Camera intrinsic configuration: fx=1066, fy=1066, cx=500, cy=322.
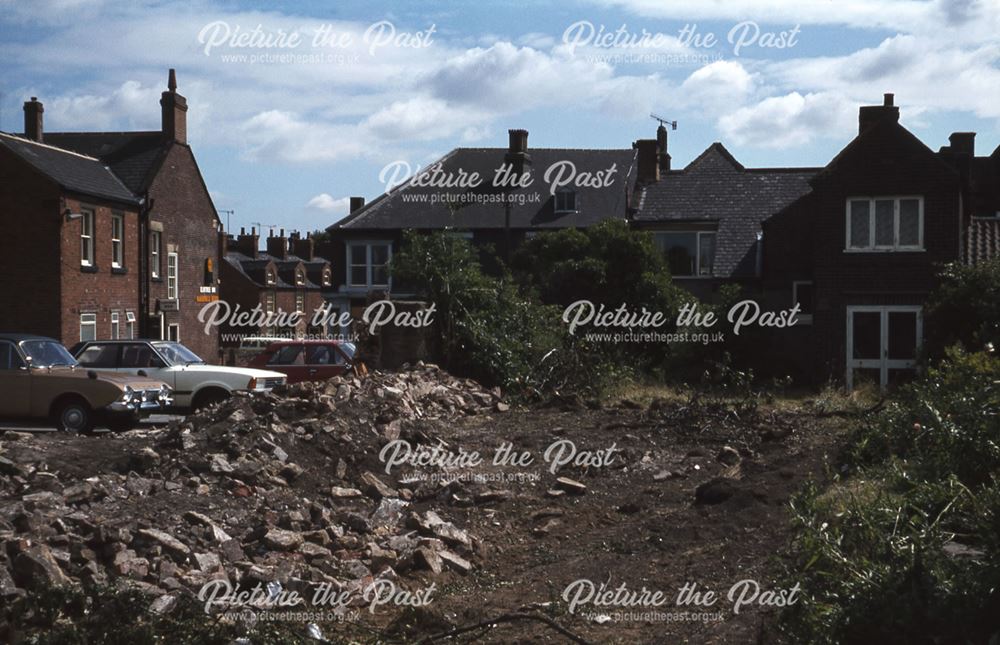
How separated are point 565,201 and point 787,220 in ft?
43.4

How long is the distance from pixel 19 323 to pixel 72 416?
14435 mm

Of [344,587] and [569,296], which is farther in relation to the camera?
[569,296]

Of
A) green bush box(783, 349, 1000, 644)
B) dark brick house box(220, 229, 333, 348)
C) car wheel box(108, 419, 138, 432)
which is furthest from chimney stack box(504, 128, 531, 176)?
green bush box(783, 349, 1000, 644)

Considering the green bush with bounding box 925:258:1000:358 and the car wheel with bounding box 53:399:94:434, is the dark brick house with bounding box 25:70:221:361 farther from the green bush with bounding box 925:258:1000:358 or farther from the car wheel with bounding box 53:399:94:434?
the green bush with bounding box 925:258:1000:358

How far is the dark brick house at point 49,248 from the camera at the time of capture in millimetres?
30188

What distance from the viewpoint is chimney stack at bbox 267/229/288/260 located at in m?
69.3

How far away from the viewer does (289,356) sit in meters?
24.0

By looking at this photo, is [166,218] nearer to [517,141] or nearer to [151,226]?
[151,226]

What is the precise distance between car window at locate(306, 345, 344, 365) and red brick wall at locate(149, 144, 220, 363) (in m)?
14.6

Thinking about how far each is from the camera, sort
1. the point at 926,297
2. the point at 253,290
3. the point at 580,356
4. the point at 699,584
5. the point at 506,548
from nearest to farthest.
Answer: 1. the point at 699,584
2. the point at 506,548
3. the point at 580,356
4. the point at 926,297
5. the point at 253,290

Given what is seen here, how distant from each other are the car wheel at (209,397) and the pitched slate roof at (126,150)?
56.8ft

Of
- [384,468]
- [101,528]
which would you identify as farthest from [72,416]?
[101,528]

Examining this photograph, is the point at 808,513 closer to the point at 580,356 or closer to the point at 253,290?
the point at 580,356

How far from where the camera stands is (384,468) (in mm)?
12453
